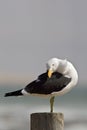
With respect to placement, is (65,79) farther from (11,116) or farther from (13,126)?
(11,116)

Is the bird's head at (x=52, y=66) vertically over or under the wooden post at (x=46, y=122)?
over

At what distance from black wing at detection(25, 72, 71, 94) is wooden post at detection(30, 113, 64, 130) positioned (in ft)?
2.17

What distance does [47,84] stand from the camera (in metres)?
4.16

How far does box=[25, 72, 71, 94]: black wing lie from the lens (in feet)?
13.6

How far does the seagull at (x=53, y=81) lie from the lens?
4148mm

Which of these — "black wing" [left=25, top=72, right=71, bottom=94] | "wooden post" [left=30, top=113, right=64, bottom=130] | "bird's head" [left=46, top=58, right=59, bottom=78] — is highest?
"bird's head" [left=46, top=58, right=59, bottom=78]

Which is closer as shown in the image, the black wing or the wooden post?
the wooden post

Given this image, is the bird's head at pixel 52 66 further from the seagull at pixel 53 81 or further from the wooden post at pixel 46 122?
the wooden post at pixel 46 122

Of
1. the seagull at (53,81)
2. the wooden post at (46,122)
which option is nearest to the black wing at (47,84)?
the seagull at (53,81)

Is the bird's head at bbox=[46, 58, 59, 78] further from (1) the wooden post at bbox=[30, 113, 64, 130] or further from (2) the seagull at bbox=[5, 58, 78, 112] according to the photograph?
(1) the wooden post at bbox=[30, 113, 64, 130]

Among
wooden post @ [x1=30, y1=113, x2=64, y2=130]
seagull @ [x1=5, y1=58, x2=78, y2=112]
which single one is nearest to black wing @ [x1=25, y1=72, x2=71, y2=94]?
seagull @ [x1=5, y1=58, x2=78, y2=112]

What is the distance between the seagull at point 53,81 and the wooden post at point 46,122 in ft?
2.17

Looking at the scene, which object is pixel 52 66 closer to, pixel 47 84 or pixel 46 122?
pixel 47 84

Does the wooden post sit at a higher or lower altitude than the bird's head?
lower
